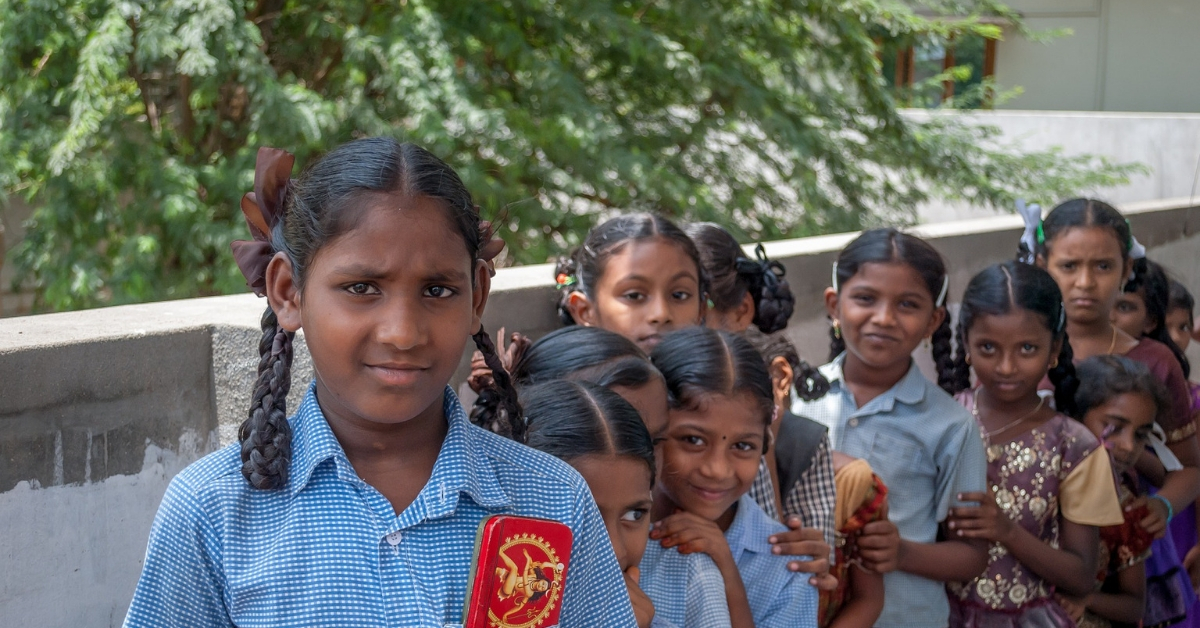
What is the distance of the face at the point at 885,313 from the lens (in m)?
2.96

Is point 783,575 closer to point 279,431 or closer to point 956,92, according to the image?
point 279,431

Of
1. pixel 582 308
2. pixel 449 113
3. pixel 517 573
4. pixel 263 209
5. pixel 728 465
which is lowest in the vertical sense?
pixel 728 465

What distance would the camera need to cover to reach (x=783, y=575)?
2.26 metres

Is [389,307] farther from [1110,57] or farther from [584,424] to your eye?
[1110,57]

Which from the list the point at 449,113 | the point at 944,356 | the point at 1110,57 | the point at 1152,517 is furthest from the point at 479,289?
the point at 1110,57

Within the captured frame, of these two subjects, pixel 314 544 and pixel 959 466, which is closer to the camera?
pixel 314 544

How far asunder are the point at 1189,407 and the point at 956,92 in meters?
13.1

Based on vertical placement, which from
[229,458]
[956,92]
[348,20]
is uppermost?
[348,20]

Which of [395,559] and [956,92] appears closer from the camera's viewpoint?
[395,559]

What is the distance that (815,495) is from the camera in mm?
2496

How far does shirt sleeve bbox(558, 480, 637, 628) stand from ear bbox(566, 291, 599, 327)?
1.39 metres

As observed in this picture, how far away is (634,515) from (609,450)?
13 centimetres

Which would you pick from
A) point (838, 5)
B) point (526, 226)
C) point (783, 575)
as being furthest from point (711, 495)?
point (838, 5)

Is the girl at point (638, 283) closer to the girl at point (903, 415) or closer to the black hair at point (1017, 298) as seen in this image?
the girl at point (903, 415)
